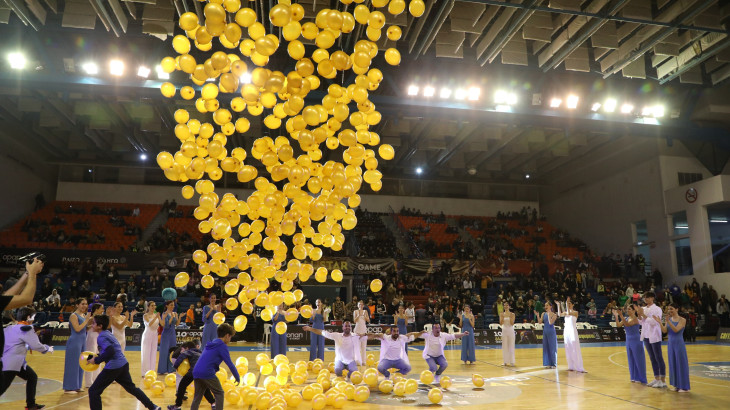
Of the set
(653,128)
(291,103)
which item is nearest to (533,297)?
(653,128)

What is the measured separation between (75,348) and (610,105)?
1771cm

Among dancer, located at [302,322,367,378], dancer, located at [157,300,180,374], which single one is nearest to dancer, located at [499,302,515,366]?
dancer, located at [302,322,367,378]

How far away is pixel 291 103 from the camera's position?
6.94 meters

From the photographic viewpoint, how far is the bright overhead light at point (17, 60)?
1338cm

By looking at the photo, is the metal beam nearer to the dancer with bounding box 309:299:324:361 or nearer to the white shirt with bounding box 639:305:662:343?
the white shirt with bounding box 639:305:662:343

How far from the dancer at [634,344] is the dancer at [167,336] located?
9.13m

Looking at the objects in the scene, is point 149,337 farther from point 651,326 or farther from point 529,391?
point 651,326

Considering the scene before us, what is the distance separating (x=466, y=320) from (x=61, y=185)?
26.5 m

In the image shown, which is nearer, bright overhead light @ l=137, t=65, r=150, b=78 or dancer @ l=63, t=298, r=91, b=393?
Answer: dancer @ l=63, t=298, r=91, b=393

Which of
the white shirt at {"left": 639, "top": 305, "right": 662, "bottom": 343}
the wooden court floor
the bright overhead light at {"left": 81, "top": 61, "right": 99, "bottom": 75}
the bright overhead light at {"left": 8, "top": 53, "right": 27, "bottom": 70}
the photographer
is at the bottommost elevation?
the wooden court floor

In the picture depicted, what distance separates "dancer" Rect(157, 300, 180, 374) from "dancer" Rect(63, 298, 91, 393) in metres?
1.83

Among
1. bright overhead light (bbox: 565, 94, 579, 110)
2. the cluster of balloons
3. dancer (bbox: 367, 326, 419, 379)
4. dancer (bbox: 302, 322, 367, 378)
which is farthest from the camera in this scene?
bright overhead light (bbox: 565, 94, 579, 110)

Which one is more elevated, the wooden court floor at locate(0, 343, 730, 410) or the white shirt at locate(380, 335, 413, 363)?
the white shirt at locate(380, 335, 413, 363)

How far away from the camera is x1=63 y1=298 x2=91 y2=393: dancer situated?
27.8 feet
